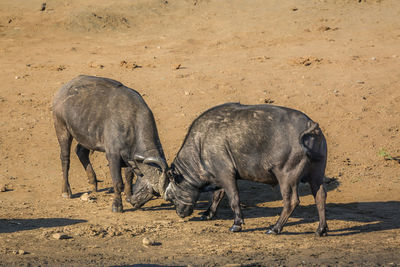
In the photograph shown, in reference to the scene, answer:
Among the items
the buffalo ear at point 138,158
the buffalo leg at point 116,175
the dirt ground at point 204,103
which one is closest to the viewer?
the dirt ground at point 204,103

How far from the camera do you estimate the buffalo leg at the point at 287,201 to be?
8.05 m

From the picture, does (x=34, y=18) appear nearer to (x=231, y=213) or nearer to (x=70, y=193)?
(x=70, y=193)

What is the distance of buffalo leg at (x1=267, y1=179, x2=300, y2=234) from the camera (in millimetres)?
8055

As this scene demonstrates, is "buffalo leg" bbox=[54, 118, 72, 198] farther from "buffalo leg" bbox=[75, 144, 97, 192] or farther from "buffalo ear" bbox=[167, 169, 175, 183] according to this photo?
"buffalo ear" bbox=[167, 169, 175, 183]

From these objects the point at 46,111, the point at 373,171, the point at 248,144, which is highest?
the point at 248,144

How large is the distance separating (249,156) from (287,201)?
821 mm

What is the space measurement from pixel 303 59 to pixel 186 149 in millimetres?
8549

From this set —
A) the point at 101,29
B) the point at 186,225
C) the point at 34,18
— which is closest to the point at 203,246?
the point at 186,225

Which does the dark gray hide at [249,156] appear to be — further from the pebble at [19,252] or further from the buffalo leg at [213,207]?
the pebble at [19,252]

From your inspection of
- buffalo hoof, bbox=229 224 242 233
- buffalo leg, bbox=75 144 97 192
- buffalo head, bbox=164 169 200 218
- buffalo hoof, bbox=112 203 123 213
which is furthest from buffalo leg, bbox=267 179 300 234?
buffalo leg, bbox=75 144 97 192

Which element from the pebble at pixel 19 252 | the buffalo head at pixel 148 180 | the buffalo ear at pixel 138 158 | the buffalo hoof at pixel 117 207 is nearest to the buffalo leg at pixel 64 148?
the buffalo hoof at pixel 117 207

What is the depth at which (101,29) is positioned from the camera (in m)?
20.5

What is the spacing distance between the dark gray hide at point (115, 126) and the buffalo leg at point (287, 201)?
1870mm

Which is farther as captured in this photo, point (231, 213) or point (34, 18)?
point (34, 18)
